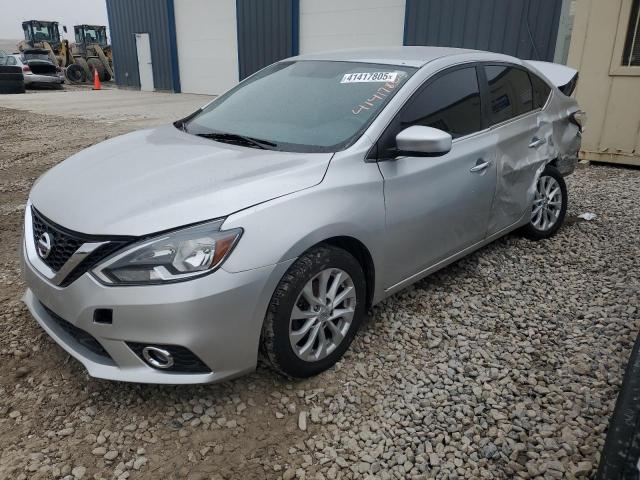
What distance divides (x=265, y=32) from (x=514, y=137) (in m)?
12.6

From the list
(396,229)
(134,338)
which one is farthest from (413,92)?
(134,338)

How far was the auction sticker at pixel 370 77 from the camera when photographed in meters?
2.99

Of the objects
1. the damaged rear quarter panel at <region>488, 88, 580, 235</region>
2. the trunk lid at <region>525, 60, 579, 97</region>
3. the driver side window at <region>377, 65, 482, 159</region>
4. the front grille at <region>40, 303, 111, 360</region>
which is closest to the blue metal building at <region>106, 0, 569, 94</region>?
the trunk lid at <region>525, 60, 579, 97</region>

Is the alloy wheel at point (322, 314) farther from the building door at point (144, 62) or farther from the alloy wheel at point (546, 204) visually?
the building door at point (144, 62)

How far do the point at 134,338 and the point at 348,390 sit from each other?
40.7 inches

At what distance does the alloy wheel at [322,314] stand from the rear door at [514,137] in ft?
4.88

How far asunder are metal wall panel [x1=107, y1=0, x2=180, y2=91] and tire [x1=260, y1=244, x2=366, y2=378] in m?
17.9

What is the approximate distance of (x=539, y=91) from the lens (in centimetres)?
410

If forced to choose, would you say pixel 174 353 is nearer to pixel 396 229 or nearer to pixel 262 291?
pixel 262 291

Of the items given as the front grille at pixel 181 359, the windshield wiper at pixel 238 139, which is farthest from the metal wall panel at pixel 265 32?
the front grille at pixel 181 359

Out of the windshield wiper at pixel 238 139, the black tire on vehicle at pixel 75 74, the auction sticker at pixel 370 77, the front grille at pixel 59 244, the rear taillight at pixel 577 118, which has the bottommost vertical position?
the black tire on vehicle at pixel 75 74

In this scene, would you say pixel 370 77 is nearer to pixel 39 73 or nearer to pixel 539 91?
pixel 539 91

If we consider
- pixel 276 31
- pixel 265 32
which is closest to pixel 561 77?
pixel 276 31

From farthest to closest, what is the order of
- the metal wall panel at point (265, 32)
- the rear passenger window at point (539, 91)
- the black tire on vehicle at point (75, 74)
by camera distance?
the black tire on vehicle at point (75, 74)
the metal wall panel at point (265, 32)
the rear passenger window at point (539, 91)
